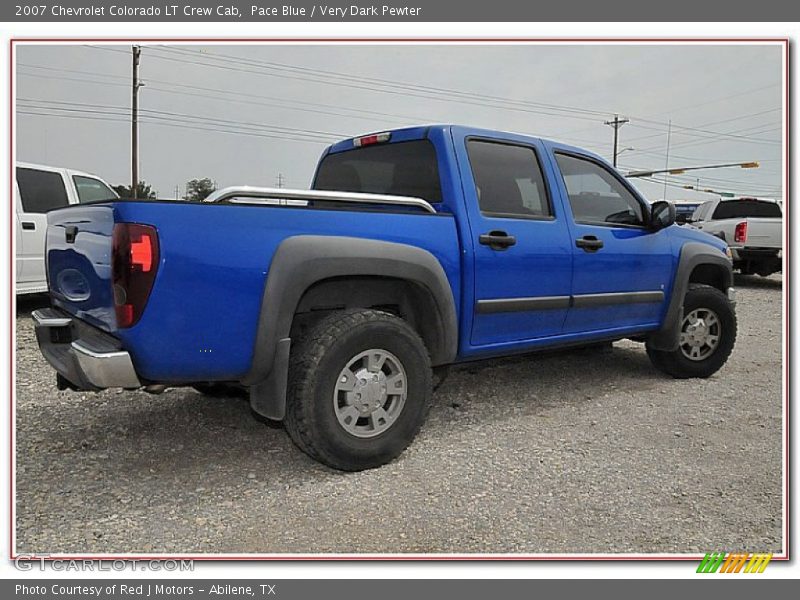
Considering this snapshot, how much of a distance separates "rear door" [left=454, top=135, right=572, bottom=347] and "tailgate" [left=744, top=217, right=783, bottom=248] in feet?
34.2

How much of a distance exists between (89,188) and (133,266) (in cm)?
666

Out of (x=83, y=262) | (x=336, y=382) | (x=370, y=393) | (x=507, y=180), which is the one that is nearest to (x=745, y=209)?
(x=507, y=180)

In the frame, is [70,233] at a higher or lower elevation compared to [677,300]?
higher

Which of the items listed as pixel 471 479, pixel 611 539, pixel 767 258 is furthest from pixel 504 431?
pixel 767 258

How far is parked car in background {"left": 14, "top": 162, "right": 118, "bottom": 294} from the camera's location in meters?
7.72

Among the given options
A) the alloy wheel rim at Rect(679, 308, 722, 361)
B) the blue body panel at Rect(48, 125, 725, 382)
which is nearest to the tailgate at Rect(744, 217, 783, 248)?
the alloy wheel rim at Rect(679, 308, 722, 361)

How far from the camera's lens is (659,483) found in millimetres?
3426

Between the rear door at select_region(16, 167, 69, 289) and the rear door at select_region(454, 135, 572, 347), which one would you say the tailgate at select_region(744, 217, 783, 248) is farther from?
the rear door at select_region(16, 167, 69, 289)

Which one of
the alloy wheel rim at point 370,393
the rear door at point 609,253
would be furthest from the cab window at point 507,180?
the alloy wheel rim at point 370,393

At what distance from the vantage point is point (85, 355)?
2.86m

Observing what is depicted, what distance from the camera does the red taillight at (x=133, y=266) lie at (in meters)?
2.72

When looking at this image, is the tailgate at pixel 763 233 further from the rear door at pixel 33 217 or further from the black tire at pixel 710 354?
the rear door at pixel 33 217

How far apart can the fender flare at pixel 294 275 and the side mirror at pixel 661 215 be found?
7.75 ft

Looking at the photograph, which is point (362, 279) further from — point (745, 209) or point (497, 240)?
point (745, 209)
